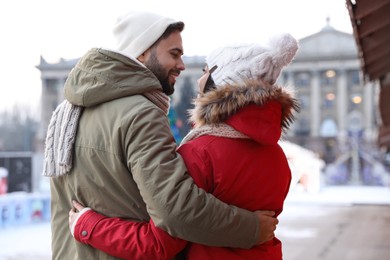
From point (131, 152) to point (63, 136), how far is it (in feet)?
1.04

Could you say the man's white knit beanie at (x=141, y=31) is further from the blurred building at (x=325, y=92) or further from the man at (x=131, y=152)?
the blurred building at (x=325, y=92)

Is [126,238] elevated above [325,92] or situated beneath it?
elevated above

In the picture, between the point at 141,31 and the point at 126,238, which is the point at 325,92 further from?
the point at 126,238

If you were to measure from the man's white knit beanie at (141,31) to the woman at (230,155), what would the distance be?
24 centimetres

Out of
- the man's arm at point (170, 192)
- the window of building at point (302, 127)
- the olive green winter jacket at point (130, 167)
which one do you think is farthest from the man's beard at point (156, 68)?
the window of building at point (302, 127)

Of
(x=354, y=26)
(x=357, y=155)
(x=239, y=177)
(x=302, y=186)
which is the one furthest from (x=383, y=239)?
(x=357, y=155)

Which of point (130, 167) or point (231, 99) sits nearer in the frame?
point (130, 167)

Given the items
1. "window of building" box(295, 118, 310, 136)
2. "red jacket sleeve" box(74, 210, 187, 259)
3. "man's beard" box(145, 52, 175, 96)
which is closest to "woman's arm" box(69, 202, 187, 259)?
"red jacket sleeve" box(74, 210, 187, 259)

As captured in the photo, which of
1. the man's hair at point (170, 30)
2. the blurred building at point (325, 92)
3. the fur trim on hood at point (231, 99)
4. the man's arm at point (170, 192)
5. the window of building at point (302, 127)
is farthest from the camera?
the window of building at point (302, 127)

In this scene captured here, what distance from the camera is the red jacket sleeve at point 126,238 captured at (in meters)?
1.64

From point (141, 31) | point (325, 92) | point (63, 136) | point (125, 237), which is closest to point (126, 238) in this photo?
point (125, 237)

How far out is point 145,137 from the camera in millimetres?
1603

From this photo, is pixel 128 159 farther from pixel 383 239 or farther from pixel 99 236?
pixel 383 239

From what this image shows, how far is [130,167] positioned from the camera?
5.39 feet
